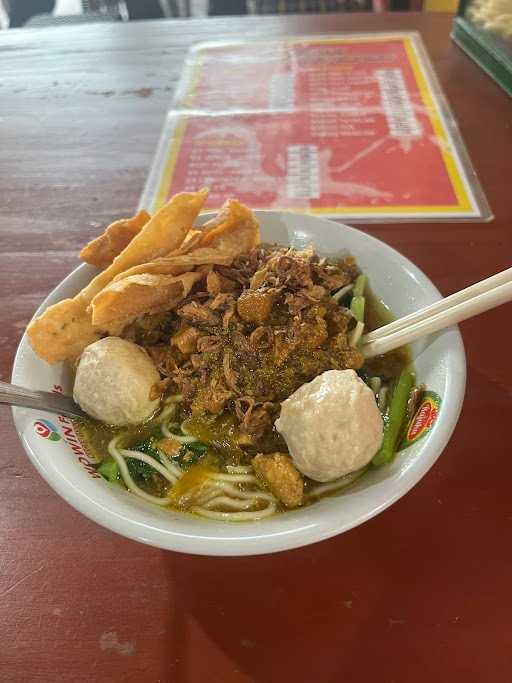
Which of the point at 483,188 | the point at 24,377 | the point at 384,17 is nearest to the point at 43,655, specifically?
the point at 24,377

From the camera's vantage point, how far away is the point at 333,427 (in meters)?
0.99

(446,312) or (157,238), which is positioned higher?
(157,238)

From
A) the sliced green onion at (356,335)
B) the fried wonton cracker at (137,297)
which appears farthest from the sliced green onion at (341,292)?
the fried wonton cracker at (137,297)

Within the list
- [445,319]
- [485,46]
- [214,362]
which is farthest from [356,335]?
[485,46]

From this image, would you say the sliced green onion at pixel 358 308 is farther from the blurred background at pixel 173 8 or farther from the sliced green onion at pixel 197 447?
the blurred background at pixel 173 8

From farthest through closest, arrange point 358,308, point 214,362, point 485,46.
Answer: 1. point 485,46
2. point 358,308
3. point 214,362

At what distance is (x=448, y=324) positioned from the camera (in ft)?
3.69

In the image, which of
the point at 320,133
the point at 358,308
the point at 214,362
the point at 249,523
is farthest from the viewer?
the point at 320,133

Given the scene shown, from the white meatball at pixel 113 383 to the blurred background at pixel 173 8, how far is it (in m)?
3.29

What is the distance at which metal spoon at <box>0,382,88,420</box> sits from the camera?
3.49 feet

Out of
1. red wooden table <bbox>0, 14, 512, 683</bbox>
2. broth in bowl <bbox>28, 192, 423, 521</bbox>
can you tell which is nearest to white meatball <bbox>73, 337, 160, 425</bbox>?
broth in bowl <bbox>28, 192, 423, 521</bbox>

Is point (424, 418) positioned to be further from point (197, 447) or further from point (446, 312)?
point (197, 447)

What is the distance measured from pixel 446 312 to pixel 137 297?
2.20ft

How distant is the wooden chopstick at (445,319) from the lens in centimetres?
107
